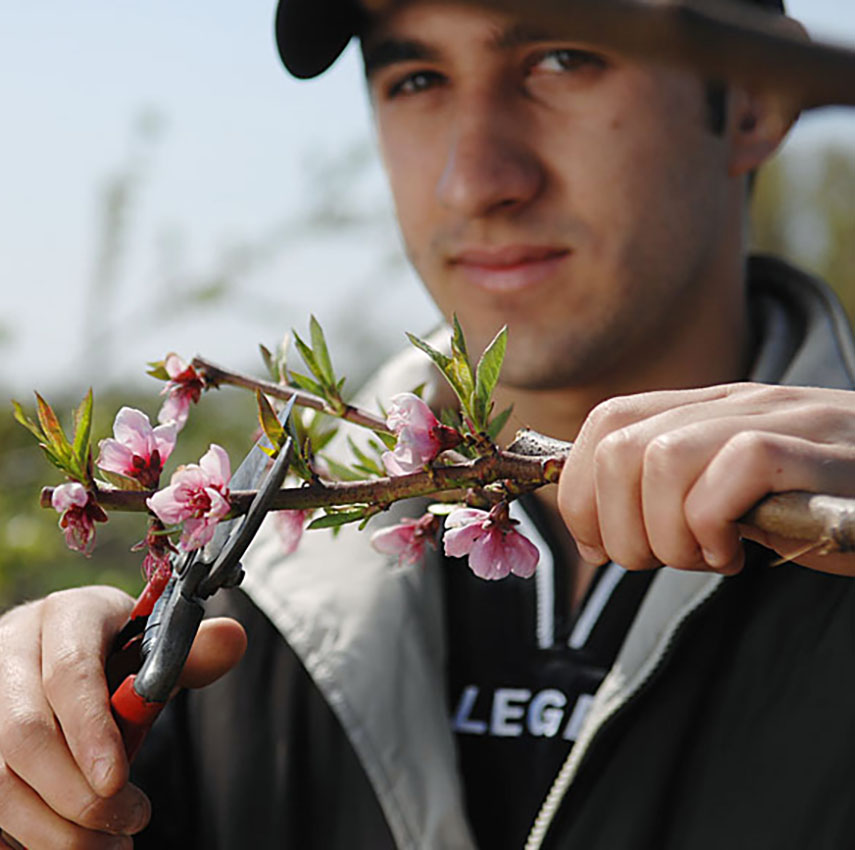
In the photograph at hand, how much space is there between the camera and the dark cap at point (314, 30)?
5.23ft

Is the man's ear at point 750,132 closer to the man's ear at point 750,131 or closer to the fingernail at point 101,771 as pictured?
the man's ear at point 750,131

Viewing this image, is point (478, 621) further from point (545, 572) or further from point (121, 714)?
point (121, 714)

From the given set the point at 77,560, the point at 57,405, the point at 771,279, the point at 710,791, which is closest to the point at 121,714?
the point at 710,791

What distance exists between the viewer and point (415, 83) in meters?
1.56

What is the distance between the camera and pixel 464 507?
1.90 feet

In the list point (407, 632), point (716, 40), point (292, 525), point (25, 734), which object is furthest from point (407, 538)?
point (407, 632)

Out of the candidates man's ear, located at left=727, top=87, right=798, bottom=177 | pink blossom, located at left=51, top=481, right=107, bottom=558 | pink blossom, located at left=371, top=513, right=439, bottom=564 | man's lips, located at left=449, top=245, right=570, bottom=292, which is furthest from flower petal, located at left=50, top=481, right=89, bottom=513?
man's ear, located at left=727, top=87, right=798, bottom=177

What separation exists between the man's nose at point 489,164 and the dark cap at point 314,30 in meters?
0.35

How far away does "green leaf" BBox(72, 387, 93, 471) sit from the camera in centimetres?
59

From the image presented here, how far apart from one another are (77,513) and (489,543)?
0.77 ft

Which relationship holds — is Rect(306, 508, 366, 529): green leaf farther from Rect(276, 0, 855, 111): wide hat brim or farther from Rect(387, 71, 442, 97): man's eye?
Rect(387, 71, 442, 97): man's eye

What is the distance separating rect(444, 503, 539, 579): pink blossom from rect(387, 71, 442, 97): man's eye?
1.11 meters

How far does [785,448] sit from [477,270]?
3.35 ft

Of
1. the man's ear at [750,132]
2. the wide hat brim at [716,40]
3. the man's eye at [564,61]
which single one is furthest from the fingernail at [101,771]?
the man's ear at [750,132]
